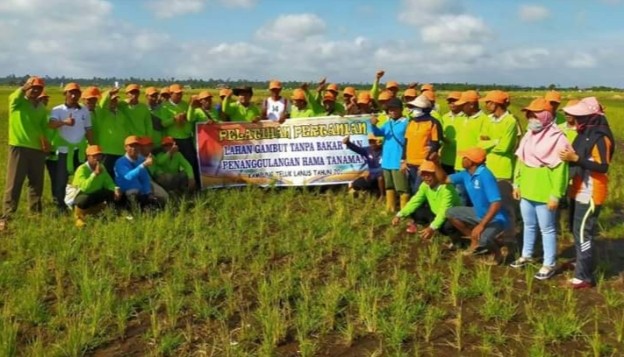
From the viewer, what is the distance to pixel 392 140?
27.9 feet

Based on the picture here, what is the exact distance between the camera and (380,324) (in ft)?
17.4

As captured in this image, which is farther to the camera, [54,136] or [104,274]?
[54,136]

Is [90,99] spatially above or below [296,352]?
above

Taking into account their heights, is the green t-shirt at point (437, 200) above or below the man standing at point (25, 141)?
below

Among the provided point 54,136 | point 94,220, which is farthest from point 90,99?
point 94,220

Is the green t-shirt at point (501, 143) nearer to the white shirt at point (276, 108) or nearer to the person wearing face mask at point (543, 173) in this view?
the person wearing face mask at point (543, 173)

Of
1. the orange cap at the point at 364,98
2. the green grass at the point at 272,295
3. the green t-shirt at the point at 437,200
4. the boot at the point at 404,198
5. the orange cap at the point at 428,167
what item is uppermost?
the orange cap at the point at 364,98

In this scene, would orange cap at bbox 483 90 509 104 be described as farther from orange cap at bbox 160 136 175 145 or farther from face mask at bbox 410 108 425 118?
orange cap at bbox 160 136 175 145

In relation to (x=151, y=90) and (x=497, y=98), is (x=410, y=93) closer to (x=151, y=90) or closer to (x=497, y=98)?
(x=497, y=98)

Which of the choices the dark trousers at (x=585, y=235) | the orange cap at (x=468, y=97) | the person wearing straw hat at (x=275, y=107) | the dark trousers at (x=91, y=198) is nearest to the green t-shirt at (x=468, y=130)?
the orange cap at (x=468, y=97)

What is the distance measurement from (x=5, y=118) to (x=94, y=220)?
28649 millimetres

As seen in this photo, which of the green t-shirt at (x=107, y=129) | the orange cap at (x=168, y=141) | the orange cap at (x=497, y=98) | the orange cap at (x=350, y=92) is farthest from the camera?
the orange cap at (x=350, y=92)

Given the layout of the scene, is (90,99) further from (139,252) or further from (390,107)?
(390,107)

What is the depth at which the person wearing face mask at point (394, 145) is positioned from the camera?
27.4 ft
